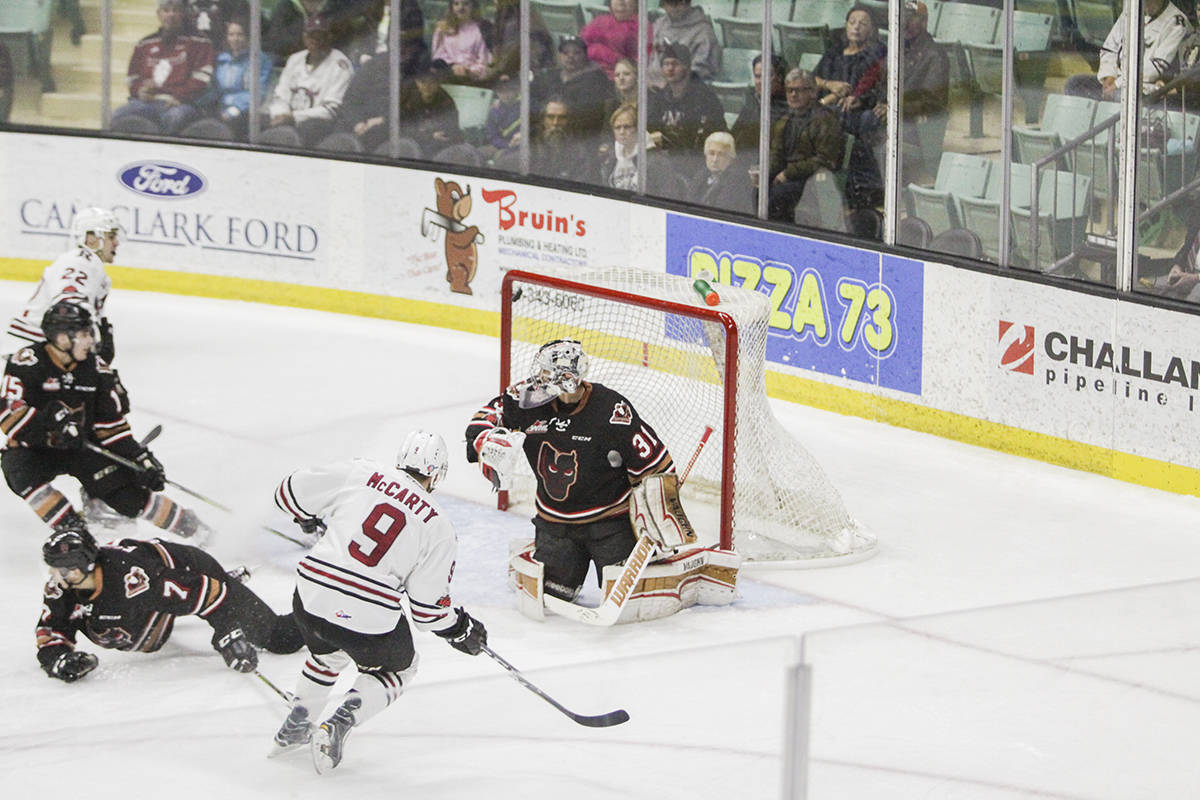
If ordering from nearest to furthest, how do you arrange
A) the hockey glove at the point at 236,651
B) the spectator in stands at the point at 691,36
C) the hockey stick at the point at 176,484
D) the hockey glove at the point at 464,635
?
the hockey glove at the point at 464,635, the hockey glove at the point at 236,651, the hockey stick at the point at 176,484, the spectator in stands at the point at 691,36

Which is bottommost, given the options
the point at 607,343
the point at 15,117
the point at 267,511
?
the point at 267,511

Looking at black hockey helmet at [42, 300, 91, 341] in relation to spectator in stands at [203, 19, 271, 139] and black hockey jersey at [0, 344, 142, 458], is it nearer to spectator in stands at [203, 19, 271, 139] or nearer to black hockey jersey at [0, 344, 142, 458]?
black hockey jersey at [0, 344, 142, 458]

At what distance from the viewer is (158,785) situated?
383 cm

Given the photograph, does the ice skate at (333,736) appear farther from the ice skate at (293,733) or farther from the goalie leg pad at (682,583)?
the goalie leg pad at (682,583)

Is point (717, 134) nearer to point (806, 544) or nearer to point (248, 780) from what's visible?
point (806, 544)

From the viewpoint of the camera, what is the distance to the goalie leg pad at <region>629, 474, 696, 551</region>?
535 cm

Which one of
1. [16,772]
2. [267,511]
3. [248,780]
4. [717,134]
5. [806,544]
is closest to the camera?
[16,772]

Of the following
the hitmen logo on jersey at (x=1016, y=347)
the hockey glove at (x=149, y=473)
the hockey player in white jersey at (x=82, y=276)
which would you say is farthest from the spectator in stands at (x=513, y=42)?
the hockey glove at (x=149, y=473)

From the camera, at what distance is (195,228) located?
377 inches

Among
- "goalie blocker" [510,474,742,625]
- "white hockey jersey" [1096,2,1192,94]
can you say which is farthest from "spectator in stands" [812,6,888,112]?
"goalie blocker" [510,474,742,625]

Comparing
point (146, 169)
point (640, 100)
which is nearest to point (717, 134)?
point (640, 100)

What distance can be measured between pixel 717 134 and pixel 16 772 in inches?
202

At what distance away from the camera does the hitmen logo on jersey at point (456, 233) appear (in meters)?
9.05

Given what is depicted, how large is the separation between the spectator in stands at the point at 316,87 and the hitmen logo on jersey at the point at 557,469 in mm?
4466
